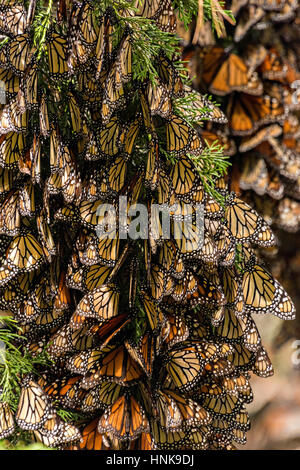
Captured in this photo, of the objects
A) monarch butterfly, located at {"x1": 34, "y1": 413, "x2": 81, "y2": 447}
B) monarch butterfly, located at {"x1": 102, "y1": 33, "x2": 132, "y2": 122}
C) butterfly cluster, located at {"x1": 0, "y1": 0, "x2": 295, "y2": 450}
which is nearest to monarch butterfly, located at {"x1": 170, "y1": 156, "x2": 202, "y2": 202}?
butterfly cluster, located at {"x1": 0, "y1": 0, "x2": 295, "y2": 450}

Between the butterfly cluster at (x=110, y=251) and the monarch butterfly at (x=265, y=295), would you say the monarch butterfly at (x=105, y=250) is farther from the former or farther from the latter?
the monarch butterfly at (x=265, y=295)

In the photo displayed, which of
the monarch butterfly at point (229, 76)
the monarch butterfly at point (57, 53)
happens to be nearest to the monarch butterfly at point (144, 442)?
the monarch butterfly at point (57, 53)

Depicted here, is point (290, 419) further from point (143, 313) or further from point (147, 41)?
point (147, 41)

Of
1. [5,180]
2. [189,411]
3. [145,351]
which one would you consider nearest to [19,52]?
[5,180]

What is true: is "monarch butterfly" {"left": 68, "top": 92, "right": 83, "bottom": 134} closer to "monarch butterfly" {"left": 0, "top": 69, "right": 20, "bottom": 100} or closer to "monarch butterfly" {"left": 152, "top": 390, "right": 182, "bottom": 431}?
"monarch butterfly" {"left": 0, "top": 69, "right": 20, "bottom": 100}
